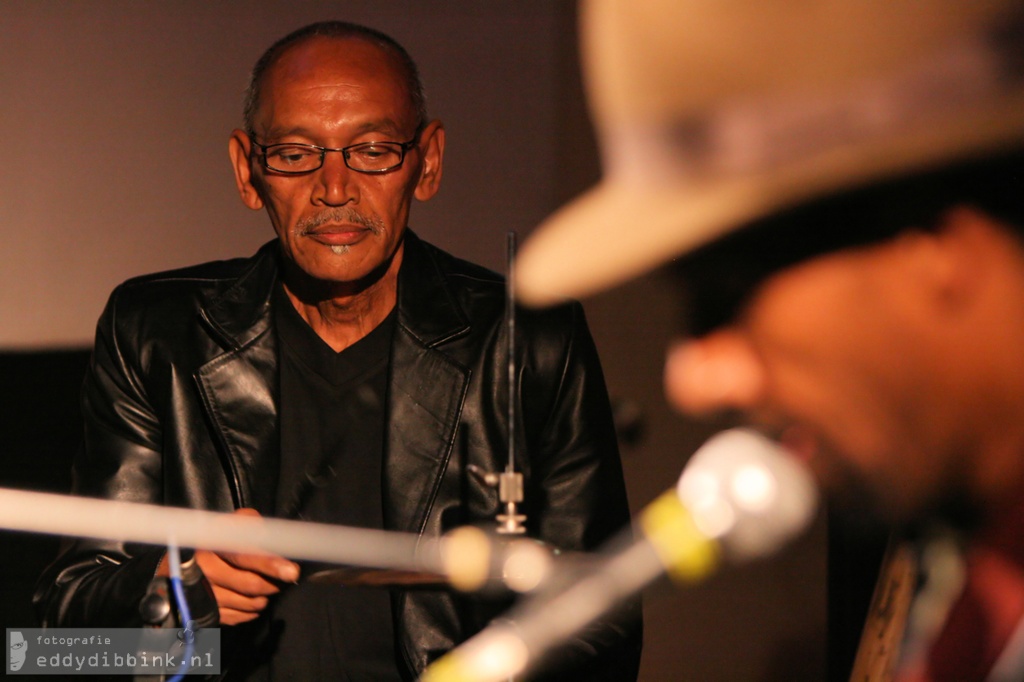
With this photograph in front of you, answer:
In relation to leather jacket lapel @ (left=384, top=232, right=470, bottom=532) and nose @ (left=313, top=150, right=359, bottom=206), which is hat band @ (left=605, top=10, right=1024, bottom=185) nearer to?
nose @ (left=313, top=150, right=359, bottom=206)

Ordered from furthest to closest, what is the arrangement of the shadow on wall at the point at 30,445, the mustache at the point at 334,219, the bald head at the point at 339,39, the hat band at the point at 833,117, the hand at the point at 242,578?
the shadow on wall at the point at 30,445 → the bald head at the point at 339,39 → the mustache at the point at 334,219 → the hand at the point at 242,578 → the hat band at the point at 833,117

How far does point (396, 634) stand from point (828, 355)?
907 mm

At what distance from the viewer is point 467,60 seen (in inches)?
79.9

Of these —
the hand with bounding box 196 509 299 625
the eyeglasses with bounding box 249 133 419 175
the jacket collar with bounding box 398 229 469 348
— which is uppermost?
the eyeglasses with bounding box 249 133 419 175

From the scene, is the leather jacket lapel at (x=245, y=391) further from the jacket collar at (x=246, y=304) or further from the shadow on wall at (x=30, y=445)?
the shadow on wall at (x=30, y=445)

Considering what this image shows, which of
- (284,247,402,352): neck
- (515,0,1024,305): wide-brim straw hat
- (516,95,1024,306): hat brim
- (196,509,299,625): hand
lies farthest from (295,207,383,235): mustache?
(515,0,1024,305): wide-brim straw hat

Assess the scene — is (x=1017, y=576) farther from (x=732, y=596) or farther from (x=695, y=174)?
(x=732, y=596)

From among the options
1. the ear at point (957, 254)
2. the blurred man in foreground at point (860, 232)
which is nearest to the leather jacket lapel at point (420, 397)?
the blurred man in foreground at point (860, 232)

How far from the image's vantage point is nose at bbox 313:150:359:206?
147cm

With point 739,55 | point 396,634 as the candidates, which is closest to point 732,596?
point 396,634

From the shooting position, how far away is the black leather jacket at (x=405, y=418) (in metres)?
1.55

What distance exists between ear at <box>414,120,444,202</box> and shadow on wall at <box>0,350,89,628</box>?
710 mm

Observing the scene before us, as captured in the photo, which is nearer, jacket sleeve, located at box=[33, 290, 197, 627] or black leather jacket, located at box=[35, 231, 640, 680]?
jacket sleeve, located at box=[33, 290, 197, 627]

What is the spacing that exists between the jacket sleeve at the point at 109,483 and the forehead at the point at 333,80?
1.41 ft
